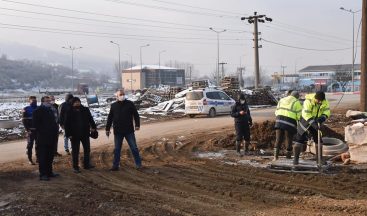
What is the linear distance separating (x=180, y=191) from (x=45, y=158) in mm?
3045

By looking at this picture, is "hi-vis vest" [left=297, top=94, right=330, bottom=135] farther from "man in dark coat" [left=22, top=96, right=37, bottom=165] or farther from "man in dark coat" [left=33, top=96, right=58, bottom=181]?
"man in dark coat" [left=22, top=96, right=37, bottom=165]

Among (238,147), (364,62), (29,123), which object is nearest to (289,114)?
(238,147)

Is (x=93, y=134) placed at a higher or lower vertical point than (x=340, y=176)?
higher

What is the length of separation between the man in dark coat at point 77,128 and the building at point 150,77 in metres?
124

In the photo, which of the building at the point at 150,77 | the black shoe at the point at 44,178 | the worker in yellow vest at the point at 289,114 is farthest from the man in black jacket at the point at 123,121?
the building at the point at 150,77

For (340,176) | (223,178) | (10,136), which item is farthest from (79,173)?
(10,136)

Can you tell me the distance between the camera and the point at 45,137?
1003 centimetres

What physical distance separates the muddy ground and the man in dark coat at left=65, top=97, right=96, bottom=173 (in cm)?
38

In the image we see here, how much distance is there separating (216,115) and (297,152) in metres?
17.8

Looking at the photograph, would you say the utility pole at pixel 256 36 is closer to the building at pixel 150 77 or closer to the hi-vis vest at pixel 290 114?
the hi-vis vest at pixel 290 114

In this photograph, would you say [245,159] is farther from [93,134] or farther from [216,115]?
[216,115]

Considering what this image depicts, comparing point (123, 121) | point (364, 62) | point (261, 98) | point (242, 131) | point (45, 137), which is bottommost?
point (242, 131)

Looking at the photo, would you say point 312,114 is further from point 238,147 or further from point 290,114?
point 238,147

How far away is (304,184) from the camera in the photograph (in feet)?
29.9
